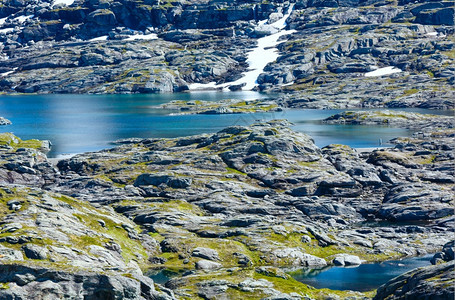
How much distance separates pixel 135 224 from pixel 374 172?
4838cm

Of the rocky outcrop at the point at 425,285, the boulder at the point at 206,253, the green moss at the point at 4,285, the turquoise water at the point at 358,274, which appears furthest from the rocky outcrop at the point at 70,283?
the boulder at the point at 206,253

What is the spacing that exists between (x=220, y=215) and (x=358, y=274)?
1023 inches

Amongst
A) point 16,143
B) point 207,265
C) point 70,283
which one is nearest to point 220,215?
point 207,265

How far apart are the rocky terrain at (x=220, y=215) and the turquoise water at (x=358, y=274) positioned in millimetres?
2209

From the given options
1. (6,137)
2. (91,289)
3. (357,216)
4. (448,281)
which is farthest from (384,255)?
(6,137)

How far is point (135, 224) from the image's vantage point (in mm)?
81750

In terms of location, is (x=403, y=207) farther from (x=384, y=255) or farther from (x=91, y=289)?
(x=91, y=289)

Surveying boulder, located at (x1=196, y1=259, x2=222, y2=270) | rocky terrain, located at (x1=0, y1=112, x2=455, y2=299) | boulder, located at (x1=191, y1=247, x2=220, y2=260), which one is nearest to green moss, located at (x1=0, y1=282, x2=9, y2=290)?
rocky terrain, located at (x1=0, y1=112, x2=455, y2=299)

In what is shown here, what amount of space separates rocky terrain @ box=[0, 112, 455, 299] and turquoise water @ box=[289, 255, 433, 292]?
87.0 inches

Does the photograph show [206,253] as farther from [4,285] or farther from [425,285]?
[425,285]

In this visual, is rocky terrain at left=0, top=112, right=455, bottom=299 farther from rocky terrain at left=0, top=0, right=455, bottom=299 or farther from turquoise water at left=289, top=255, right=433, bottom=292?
turquoise water at left=289, top=255, right=433, bottom=292

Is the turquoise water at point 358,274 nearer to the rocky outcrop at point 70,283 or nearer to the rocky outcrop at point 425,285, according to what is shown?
the rocky outcrop at point 425,285

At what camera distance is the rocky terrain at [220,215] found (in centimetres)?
5306

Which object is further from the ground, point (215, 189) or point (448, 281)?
point (448, 281)
